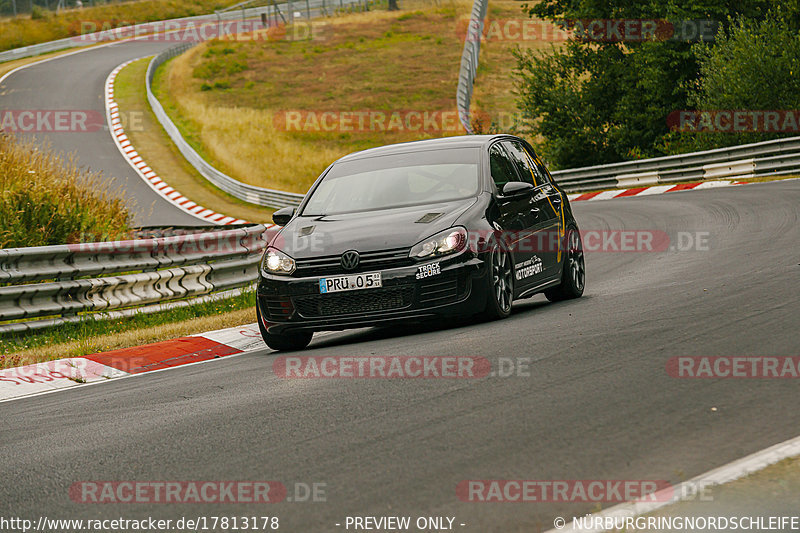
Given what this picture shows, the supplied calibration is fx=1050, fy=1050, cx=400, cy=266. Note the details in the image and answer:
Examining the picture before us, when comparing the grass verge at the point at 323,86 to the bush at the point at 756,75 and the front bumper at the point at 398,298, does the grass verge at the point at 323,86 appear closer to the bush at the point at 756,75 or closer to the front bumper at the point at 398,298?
the bush at the point at 756,75

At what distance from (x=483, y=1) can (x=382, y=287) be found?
1574 inches

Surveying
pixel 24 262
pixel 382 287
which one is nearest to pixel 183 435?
pixel 382 287

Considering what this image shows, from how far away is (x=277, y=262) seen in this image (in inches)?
351

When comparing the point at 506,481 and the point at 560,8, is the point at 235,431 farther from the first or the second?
the point at 560,8

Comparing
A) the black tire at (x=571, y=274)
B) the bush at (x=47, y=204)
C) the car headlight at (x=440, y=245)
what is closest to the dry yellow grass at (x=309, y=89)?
the bush at (x=47, y=204)

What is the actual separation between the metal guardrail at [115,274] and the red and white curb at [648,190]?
1456 centimetres

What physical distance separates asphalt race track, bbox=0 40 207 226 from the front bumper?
2147cm

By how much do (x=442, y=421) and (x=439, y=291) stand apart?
3.06 m

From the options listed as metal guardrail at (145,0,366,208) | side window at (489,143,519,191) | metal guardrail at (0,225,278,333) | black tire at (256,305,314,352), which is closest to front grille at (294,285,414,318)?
black tire at (256,305,314,352)

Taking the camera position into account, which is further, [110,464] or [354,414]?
[354,414]

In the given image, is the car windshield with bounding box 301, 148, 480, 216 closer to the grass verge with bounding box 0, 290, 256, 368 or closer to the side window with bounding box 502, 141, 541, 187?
the side window with bounding box 502, 141, 541, 187

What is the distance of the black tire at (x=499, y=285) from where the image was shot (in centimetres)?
868

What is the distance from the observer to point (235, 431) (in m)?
5.74

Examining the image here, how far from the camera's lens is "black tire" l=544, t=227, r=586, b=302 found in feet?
34.7
